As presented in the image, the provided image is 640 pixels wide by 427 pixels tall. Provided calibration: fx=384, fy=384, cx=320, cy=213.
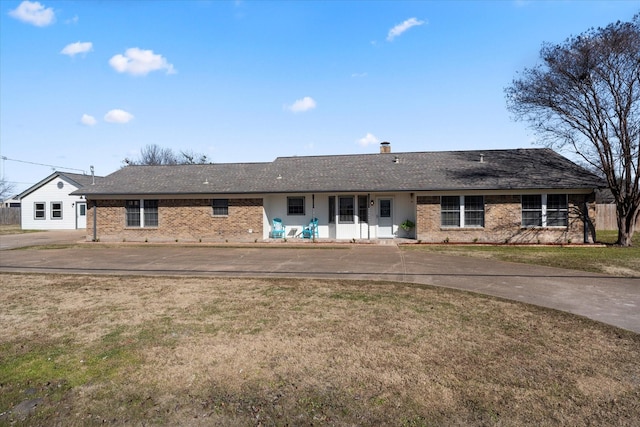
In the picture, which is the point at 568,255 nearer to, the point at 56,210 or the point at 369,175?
the point at 369,175

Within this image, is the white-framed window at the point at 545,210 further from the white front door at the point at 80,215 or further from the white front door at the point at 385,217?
the white front door at the point at 80,215

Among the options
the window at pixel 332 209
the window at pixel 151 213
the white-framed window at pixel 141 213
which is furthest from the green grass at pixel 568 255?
the white-framed window at pixel 141 213

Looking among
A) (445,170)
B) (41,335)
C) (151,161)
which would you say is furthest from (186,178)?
(151,161)

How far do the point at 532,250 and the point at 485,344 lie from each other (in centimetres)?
1230

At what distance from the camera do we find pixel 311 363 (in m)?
4.38

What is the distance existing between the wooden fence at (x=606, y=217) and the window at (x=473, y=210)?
12711mm

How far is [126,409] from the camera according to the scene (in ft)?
11.3

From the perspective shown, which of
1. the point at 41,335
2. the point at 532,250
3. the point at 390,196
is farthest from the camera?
the point at 390,196

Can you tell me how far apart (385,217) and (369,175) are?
8.04 feet

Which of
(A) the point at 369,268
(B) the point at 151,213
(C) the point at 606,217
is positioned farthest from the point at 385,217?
(C) the point at 606,217

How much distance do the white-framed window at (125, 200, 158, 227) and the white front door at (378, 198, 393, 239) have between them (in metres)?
11.7

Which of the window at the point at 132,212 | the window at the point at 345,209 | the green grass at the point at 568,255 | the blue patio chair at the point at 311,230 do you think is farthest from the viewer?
the window at the point at 132,212

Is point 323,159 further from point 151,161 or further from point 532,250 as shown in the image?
point 151,161

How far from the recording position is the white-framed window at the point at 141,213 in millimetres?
20297
